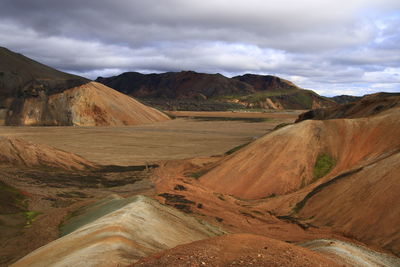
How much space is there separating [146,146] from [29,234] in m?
23.6

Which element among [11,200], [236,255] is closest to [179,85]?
[11,200]

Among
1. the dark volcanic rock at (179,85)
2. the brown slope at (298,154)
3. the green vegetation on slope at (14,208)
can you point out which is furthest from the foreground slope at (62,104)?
the dark volcanic rock at (179,85)

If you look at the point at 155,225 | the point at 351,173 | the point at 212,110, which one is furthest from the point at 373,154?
the point at 212,110

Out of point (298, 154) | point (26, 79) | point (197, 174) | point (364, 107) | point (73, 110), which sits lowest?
point (197, 174)

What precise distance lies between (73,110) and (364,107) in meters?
44.8

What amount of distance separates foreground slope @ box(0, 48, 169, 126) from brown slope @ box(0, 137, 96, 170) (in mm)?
32349

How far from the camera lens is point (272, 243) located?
847 cm

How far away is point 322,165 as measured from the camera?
2100 centimetres

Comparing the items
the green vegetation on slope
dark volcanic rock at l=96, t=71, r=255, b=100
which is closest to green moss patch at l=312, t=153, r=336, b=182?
the green vegetation on slope

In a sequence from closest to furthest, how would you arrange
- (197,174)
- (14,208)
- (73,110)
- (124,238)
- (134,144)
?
(124,238) < (14,208) < (197,174) < (134,144) < (73,110)

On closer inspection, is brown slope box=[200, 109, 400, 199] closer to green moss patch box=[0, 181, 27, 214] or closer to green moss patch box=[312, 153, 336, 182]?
green moss patch box=[312, 153, 336, 182]

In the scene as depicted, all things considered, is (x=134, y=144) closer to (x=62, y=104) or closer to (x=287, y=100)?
(x=62, y=104)

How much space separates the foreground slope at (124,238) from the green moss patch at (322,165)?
8.32 m

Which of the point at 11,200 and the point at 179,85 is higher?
the point at 179,85
